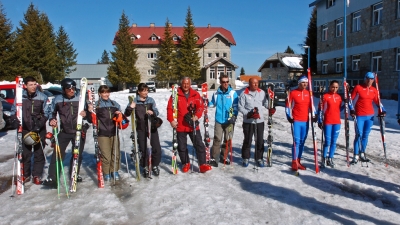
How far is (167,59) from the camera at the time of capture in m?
52.6

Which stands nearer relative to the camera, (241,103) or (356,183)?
(356,183)

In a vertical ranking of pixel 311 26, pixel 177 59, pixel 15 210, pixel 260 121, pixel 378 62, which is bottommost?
pixel 15 210

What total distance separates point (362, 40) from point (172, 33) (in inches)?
1563

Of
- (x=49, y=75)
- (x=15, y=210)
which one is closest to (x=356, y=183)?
(x=15, y=210)

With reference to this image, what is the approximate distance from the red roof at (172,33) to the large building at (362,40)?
27062 mm

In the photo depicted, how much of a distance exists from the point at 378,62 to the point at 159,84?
1518 inches

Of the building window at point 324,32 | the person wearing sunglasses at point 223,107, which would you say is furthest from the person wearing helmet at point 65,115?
the building window at point 324,32

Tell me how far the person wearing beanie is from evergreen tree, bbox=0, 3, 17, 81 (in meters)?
34.1

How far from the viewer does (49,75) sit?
4338 cm

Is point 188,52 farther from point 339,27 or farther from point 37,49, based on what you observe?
point 339,27

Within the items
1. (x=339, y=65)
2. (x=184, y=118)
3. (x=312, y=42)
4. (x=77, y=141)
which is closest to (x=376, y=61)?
(x=339, y=65)

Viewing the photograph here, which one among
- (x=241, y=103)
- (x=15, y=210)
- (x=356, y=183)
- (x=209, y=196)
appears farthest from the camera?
(x=241, y=103)

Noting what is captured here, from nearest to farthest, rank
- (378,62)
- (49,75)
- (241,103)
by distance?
(241,103) < (378,62) < (49,75)

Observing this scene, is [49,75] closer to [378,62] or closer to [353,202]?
[378,62]
